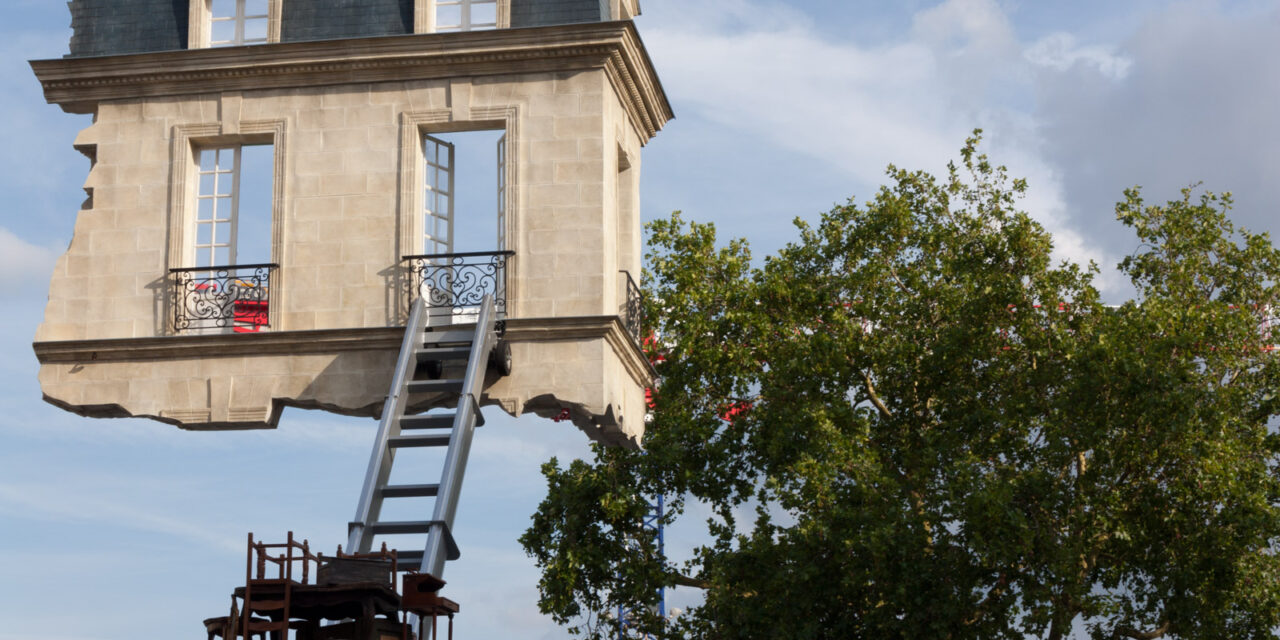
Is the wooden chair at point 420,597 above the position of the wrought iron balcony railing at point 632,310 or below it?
below

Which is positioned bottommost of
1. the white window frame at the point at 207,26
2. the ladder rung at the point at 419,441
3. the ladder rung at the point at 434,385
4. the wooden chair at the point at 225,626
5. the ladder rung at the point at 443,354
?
the wooden chair at the point at 225,626

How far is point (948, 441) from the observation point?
23328 millimetres

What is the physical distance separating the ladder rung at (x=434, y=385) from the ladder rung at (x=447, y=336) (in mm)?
462

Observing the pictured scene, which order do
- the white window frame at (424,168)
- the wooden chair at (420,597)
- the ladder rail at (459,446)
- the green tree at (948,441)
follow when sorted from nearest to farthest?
the wooden chair at (420,597) → the ladder rail at (459,446) → the white window frame at (424,168) → the green tree at (948,441)

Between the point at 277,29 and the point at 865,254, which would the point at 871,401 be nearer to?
the point at 865,254

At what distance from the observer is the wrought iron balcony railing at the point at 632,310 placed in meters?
16.1

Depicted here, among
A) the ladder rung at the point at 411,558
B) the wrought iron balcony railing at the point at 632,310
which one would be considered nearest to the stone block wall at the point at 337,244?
Answer: the wrought iron balcony railing at the point at 632,310

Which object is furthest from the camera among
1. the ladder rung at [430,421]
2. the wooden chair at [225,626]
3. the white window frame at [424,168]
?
the white window frame at [424,168]

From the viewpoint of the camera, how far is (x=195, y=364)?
15.5 metres

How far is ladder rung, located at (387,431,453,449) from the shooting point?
1383 cm

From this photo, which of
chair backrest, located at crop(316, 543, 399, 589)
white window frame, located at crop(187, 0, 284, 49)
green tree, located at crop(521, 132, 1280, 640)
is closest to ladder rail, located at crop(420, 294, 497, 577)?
chair backrest, located at crop(316, 543, 399, 589)

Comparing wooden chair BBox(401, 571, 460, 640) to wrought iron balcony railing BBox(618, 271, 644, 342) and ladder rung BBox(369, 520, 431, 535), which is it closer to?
ladder rung BBox(369, 520, 431, 535)

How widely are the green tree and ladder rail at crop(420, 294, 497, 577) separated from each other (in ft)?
28.4

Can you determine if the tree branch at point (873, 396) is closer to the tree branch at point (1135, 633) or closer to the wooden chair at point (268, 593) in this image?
the tree branch at point (1135, 633)
